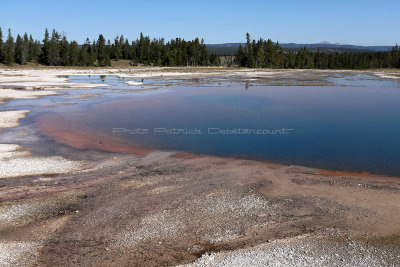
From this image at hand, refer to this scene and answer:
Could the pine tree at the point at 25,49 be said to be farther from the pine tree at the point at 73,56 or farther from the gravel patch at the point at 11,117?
the gravel patch at the point at 11,117

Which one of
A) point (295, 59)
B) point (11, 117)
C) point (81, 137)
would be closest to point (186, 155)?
point (81, 137)

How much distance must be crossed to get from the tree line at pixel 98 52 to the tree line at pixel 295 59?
1388 centimetres

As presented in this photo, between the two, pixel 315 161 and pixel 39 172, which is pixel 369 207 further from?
pixel 39 172

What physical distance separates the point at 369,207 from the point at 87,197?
280 inches

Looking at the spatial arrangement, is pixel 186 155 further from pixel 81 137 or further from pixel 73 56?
pixel 73 56

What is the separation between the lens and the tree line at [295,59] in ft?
367

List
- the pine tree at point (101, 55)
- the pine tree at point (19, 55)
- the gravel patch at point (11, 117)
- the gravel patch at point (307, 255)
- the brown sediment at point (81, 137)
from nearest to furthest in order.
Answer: the gravel patch at point (307, 255) < the brown sediment at point (81, 137) < the gravel patch at point (11, 117) < the pine tree at point (19, 55) < the pine tree at point (101, 55)

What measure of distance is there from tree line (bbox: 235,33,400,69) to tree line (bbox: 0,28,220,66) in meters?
13.9

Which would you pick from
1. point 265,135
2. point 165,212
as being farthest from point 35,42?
point 165,212

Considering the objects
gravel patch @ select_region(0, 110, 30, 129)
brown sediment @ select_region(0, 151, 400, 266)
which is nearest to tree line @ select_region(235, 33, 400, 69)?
gravel patch @ select_region(0, 110, 30, 129)

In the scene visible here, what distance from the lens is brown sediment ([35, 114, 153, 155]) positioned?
1570cm

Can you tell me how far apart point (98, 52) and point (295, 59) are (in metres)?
62.3

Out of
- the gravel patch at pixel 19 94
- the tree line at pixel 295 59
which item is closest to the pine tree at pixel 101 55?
the tree line at pixel 295 59

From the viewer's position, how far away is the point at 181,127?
20.1 m
